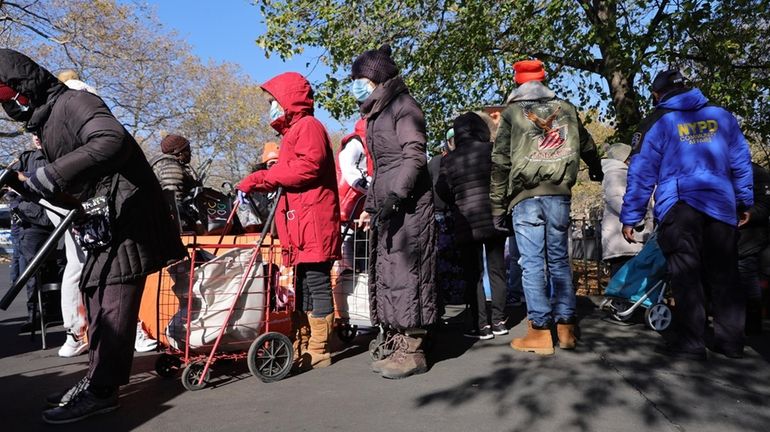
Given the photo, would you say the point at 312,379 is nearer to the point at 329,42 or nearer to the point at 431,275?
the point at 431,275

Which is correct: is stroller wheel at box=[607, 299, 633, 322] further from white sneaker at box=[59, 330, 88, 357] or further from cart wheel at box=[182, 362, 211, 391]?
white sneaker at box=[59, 330, 88, 357]

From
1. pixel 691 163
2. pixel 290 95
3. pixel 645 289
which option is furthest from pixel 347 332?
pixel 691 163

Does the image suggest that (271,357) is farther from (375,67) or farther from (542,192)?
(542,192)

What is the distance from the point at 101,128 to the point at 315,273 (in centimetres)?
172

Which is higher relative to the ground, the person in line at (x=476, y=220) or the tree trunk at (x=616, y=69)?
the tree trunk at (x=616, y=69)

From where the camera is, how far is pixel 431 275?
4.00 meters

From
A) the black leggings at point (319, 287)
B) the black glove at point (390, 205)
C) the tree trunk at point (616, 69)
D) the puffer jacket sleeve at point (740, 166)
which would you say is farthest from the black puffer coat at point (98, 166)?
the tree trunk at point (616, 69)

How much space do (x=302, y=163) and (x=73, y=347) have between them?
2.66 m

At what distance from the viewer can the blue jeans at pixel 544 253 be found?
14.4ft

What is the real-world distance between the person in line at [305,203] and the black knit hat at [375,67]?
0.43 meters

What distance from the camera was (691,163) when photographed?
4266 millimetres

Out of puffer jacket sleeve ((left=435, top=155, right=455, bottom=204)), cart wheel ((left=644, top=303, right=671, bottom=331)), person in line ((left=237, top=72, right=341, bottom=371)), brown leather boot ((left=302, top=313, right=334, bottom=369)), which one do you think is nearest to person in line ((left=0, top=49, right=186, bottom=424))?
person in line ((left=237, top=72, right=341, bottom=371))

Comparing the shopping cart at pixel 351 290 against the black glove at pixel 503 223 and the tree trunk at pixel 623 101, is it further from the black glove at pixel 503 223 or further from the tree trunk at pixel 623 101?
the tree trunk at pixel 623 101

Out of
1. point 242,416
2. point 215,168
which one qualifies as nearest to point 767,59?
point 242,416
